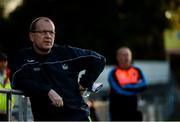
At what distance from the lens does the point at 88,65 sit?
564 cm

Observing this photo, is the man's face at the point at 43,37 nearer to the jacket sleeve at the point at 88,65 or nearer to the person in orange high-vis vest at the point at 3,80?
the jacket sleeve at the point at 88,65

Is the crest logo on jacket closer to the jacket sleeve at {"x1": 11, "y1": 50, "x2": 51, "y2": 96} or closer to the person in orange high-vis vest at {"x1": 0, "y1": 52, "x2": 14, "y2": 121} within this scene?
the jacket sleeve at {"x1": 11, "y1": 50, "x2": 51, "y2": 96}

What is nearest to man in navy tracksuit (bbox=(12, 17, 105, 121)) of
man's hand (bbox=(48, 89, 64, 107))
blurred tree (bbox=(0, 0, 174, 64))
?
man's hand (bbox=(48, 89, 64, 107))

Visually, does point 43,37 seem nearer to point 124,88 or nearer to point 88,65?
point 88,65

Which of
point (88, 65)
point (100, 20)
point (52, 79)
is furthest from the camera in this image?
point (100, 20)

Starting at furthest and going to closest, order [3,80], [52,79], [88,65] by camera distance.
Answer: [3,80] → [88,65] → [52,79]

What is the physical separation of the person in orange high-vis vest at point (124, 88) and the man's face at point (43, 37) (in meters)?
5.13

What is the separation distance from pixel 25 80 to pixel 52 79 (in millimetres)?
211

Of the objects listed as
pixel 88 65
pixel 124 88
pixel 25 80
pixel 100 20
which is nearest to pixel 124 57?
pixel 124 88

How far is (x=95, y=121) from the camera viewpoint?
10.5 metres

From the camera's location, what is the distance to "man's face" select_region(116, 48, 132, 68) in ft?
34.7

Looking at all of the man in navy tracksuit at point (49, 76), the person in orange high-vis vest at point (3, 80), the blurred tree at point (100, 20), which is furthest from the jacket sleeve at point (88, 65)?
the blurred tree at point (100, 20)

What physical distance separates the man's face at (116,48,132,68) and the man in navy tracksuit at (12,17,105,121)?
501 centimetres

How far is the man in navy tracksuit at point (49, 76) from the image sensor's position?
17.7 ft
